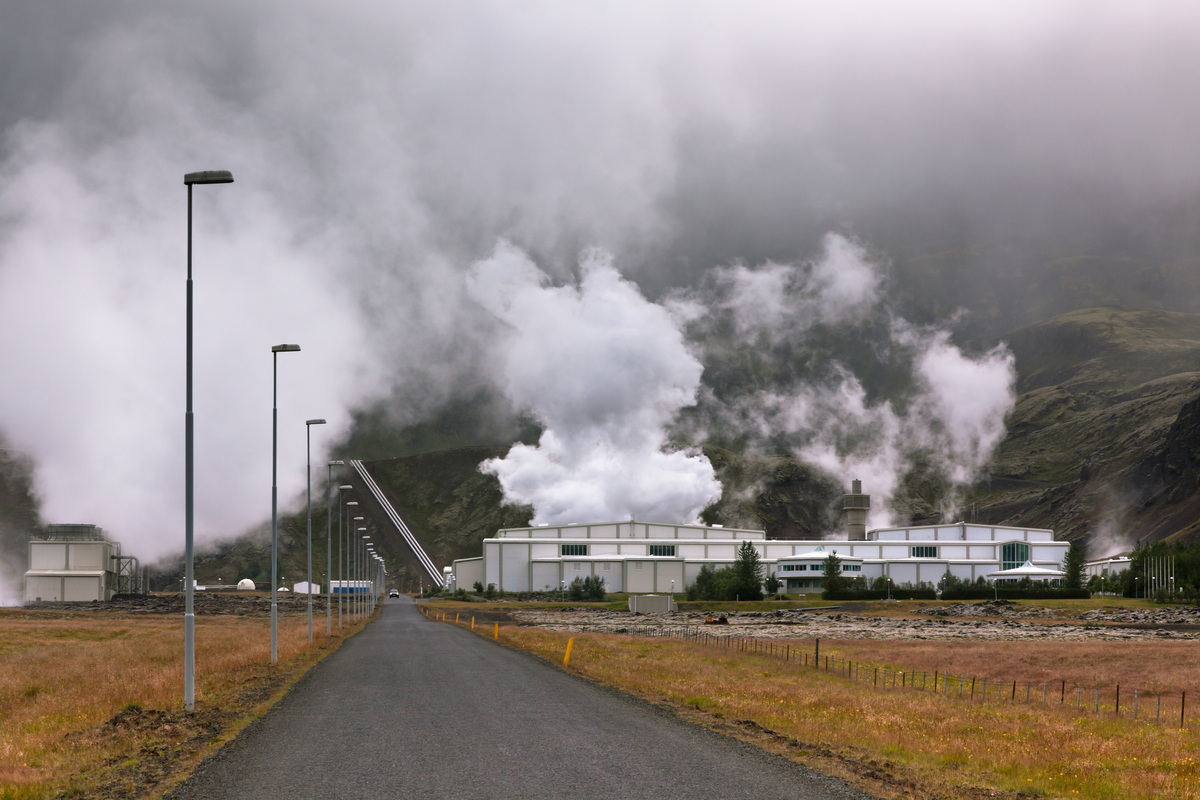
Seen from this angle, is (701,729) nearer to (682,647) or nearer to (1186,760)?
(1186,760)

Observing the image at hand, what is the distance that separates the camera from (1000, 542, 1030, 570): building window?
636 feet

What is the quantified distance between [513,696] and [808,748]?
1148 centimetres

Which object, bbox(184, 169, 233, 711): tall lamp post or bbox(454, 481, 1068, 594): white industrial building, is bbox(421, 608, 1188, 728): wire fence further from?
bbox(454, 481, 1068, 594): white industrial building

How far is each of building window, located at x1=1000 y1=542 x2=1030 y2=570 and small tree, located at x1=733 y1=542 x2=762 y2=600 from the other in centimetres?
5789

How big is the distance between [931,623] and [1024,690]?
6366 cm

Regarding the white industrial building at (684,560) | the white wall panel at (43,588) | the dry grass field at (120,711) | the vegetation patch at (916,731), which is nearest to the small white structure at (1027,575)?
the white industrial building at (684,560)

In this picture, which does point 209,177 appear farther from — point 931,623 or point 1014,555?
point 1014,555

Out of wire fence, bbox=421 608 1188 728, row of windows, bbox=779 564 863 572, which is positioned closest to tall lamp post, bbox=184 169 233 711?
wire fence, bbox=421 608 1188 728

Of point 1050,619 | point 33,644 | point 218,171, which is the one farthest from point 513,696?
point 1050,619

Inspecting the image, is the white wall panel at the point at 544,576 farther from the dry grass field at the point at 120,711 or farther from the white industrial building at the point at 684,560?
the dry grass field at the point at 120,711

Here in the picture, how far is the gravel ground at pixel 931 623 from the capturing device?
89.1 metres

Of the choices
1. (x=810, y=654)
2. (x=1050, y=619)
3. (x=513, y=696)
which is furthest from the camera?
(x=1050, y=619)

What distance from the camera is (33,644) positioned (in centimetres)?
6612

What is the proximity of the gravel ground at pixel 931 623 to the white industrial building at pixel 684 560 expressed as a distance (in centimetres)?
4312
